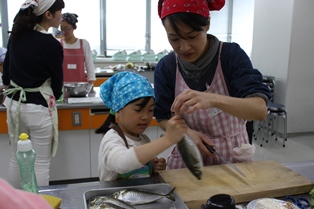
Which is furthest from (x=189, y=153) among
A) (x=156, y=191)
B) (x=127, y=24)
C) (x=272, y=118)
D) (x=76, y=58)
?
(x=127, y=24)

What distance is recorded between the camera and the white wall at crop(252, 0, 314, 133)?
172 inches

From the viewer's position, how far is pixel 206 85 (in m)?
1.26

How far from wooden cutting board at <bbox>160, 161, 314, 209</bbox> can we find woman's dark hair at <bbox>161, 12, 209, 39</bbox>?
51 cm

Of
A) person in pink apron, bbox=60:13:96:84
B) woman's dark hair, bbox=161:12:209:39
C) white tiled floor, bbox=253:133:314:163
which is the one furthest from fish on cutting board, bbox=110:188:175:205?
white tiled floor, bbox=253:133:314:163

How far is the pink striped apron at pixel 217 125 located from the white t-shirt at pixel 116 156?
0.26 m

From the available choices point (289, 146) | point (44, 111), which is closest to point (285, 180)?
point (44, 111)

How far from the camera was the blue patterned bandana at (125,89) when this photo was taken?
1194 mm

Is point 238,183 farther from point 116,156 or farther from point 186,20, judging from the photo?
point 186,20

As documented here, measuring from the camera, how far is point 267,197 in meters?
1.03

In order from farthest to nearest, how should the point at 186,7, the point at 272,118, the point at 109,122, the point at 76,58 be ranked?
1. the point at 272,118
2. the point at 76,58
3. the point at 109,122
4. the point at 186,7

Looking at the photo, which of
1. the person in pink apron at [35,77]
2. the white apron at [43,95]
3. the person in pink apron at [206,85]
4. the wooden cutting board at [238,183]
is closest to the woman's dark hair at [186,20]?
the person in pink apron at [206,85]

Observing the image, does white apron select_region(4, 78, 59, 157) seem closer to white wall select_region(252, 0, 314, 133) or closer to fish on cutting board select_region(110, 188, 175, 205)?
fish on cutting board select_region(110, 188, 175, 205)

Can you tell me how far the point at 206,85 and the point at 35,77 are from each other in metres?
1.39

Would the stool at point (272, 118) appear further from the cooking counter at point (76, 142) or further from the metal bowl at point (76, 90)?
the metal bowl at point (76, 90)
